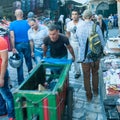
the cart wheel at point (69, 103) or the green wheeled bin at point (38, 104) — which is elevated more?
the green wheeled bin at point (38, 104)

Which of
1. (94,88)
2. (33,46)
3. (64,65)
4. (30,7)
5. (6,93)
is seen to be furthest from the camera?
(30,7)

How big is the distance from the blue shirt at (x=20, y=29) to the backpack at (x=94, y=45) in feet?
6.50

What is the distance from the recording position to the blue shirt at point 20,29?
7328 mm

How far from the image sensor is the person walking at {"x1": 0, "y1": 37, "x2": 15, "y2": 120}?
15.1 ft

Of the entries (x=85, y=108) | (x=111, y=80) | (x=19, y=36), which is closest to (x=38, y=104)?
(x=111, y=80)

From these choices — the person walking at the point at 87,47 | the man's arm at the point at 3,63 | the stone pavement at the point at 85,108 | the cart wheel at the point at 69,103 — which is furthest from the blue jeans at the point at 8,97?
the person walking at the point at 87,47

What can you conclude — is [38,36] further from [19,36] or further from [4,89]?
[4,89]

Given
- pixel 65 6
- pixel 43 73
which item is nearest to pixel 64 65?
pixel 43 73

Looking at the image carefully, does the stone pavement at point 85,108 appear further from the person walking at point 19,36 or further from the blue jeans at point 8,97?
the person walking at point 19,36

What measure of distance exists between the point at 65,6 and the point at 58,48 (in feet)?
69.6

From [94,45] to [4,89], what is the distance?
74.5 inches

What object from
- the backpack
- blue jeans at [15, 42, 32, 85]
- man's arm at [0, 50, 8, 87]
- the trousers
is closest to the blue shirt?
blue jeans at [15, 42, 32, 85]

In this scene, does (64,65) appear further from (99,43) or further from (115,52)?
(115,52)

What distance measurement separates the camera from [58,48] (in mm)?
6223
